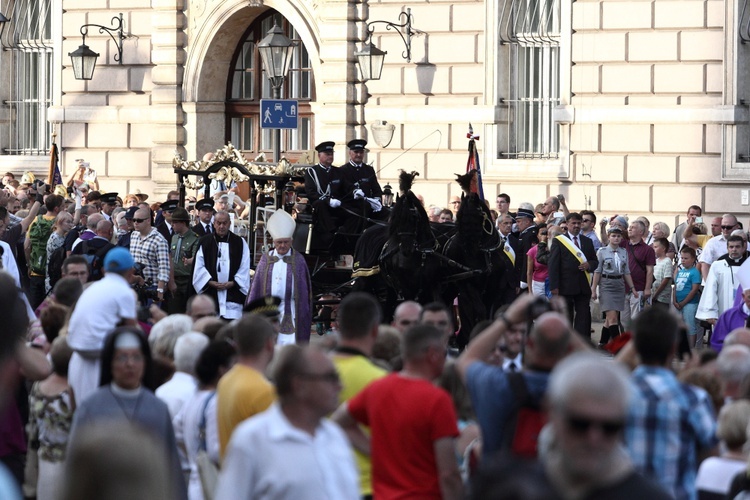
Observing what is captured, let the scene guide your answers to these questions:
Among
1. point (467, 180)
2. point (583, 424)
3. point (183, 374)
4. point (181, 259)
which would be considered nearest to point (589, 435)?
point (583, 424)

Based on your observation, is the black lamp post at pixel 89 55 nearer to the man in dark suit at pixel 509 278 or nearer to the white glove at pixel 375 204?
the white glove at pixel 375 204

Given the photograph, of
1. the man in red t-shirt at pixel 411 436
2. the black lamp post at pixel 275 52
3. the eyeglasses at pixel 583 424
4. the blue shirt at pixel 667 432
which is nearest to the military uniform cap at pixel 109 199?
the black lamp post at pixel 275 52

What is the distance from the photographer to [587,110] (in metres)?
24.3

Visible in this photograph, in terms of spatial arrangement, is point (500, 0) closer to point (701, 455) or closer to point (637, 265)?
point (637, 265)

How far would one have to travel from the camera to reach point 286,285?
15.3m

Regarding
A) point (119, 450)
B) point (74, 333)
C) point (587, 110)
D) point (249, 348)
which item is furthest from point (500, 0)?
point (119, 450)

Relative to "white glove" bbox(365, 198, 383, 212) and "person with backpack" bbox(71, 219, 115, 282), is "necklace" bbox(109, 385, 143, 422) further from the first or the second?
"white glove" bbox(365, 198, 383, 212)

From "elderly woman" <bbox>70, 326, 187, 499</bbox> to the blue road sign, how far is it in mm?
12891

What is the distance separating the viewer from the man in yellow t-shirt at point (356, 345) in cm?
727

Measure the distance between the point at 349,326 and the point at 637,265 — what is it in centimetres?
1217

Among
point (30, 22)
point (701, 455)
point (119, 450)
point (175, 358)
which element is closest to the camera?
point (119, 450)

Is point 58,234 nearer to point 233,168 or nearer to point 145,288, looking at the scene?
point 145,288

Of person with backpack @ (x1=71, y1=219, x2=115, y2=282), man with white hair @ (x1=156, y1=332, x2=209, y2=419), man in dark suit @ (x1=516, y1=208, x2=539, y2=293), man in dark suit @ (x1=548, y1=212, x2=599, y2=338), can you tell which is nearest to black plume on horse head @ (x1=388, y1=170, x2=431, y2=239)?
man in dark suit @ (x1=548, y1=212, x2=599, y2=338)

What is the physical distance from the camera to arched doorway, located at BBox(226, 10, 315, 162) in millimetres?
27906
